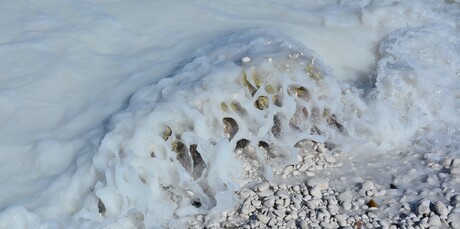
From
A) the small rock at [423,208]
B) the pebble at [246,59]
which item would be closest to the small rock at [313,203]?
the small rock at [423,208]

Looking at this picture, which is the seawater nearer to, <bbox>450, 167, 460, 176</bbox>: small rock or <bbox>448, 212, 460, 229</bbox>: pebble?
<bbox>450, 167, 460, 176</bbox>: small rock

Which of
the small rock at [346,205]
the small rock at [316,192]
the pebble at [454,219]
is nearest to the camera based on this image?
the pebble at [454,219]

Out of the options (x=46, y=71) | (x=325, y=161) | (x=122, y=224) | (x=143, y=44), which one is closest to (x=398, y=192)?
(x=325, y=161)

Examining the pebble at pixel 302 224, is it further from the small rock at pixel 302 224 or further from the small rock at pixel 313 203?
the small rock at pixel 313 203

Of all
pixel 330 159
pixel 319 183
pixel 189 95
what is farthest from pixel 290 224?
pixel 189 95

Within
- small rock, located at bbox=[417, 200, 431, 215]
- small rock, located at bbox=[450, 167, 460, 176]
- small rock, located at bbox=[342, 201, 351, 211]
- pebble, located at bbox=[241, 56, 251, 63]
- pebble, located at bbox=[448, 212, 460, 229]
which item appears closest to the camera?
pebble, located at bbox=[448, 212, 460, 229]

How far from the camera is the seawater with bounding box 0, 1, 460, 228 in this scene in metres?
3.86

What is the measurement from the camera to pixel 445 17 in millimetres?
5762

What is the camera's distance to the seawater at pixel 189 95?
12.7ft

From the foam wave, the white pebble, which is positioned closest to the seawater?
the foam wave

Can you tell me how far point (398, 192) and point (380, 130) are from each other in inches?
25.9

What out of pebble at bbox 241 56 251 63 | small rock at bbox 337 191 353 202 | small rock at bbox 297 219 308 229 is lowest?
small rock at bbox 297 219 308 229

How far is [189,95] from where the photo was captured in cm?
431

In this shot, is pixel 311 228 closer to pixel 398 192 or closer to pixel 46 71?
pixel 398 192
